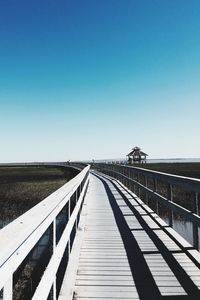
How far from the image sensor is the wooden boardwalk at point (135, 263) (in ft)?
13.0

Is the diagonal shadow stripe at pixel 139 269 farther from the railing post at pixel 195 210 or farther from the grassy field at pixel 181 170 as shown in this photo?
the grassy field at pixel 181 170

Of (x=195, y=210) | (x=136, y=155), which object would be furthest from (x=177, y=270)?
(x=136, y=155)

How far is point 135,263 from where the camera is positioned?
501 centimetres

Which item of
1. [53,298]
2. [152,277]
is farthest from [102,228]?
[53,298]

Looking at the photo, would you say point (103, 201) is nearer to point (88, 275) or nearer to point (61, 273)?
point (61, 273)

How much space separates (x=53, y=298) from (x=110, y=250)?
2663mm

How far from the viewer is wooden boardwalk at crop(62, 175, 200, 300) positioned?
13.0 ft

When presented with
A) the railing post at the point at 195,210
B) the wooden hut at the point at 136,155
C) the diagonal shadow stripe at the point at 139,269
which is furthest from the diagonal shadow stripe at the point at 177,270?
the wooden hut at the point at 136,155

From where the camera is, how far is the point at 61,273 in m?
5.61

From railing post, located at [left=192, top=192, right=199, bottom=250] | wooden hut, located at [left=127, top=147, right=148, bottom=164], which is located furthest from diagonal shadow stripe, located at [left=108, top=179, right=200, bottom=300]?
wooden hut, located at [left=127, top=147, right=148, bottom=164]

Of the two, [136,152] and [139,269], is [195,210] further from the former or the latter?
[136,152]

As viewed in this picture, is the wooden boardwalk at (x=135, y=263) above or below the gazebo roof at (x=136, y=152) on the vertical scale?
below

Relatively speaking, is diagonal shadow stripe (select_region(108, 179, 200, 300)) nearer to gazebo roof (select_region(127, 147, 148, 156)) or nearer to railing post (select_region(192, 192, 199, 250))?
railing post (select_region(192, 192, 199, 250))

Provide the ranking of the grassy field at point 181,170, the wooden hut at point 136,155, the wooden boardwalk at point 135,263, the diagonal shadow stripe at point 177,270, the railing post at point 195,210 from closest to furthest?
the diagonal shadow stripe at point 177,270 < the wooden boardwalk at point 135,263 < the railing post at point 195,210 < the grassy field at point 181,170 < the wooden hut at point 136,155
